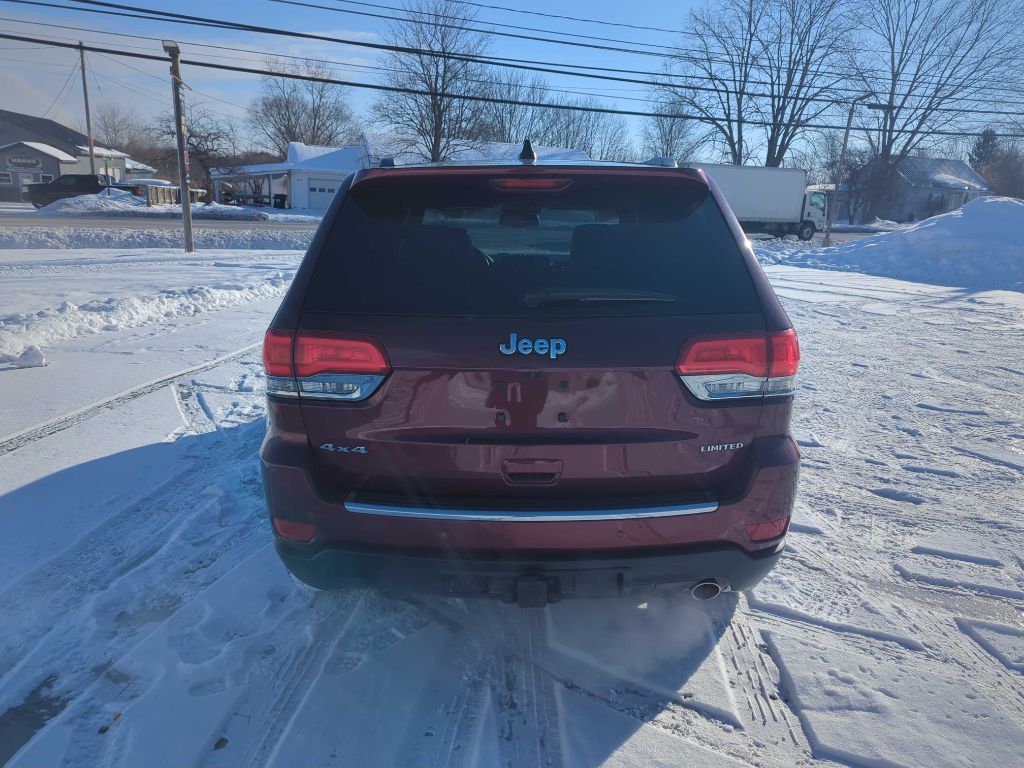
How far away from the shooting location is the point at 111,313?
8406 mm

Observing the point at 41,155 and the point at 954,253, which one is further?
the point at 41,155

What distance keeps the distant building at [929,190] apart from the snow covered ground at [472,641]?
223ft

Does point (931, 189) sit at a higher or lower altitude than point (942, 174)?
lower

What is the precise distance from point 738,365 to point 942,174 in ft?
267

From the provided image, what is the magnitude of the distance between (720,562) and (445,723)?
110 centimetres

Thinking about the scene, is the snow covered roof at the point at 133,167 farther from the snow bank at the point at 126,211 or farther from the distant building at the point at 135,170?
the snow bank at the point at 126,211

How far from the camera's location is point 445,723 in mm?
2203

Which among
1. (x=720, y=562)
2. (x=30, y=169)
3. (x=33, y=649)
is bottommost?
(x=33, y=649)

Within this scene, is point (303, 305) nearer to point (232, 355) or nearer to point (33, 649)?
point (33, 649)

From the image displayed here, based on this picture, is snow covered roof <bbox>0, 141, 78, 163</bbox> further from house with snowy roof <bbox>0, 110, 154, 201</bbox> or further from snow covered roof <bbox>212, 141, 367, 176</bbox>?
snow covered roof <bbox>212, 141, 367, 176</bbox>

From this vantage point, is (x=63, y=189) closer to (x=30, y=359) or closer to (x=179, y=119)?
(x=179, y=119)

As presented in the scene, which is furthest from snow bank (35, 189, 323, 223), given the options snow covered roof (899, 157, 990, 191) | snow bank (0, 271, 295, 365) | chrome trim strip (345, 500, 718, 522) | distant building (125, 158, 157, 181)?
snow covered roof (899, 157, 990, 191)

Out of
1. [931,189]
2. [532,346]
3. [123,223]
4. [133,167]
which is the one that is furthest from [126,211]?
[931,189]

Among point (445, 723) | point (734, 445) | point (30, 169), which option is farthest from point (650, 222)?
point (30, 169)
